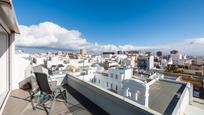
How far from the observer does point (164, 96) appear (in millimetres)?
7016

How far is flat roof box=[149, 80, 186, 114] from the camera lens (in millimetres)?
5909

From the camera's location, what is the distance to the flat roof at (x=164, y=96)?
5909 millimetres

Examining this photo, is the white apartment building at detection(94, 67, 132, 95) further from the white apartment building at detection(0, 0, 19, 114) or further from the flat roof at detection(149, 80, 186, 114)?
the white apartment building at detection(0, 0, 19, 114)

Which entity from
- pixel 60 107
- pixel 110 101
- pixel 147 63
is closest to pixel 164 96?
pixel 110 101

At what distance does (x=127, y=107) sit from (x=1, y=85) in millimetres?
3449

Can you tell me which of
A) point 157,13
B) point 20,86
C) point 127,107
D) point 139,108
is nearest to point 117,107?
point 127,107

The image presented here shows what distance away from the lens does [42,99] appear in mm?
2887

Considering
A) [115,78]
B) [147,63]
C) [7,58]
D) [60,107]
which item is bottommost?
[115,78]

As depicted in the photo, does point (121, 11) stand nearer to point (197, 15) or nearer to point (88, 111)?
point (197, 15)

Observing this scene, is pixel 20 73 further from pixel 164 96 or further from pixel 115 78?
pixel 115 78

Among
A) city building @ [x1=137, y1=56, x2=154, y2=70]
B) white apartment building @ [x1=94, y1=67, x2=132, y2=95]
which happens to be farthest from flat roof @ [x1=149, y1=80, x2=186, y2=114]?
city building @ [x1=137, y1=56, x2=154, y2=70]

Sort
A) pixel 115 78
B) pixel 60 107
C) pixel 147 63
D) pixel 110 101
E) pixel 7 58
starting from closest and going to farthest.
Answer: pixel 110 101, pixel 60 107, pixel 7 58, pixel 115 78, pixel 147 63

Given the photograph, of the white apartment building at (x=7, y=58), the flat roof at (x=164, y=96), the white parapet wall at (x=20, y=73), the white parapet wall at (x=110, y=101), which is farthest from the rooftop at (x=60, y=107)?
the flat roof at (x=164, y=96)

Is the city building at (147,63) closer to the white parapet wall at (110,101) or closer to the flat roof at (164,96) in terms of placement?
the flat roof at (164,96)
